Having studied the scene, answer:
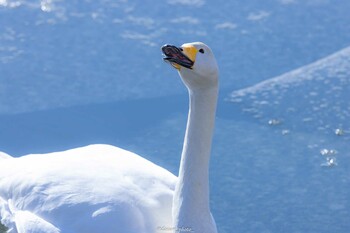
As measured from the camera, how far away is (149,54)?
5281 mm

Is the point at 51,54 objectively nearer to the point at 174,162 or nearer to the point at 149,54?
the point at 149,54

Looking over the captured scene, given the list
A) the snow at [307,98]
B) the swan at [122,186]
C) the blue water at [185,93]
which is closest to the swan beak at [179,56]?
the swan at [122,186]

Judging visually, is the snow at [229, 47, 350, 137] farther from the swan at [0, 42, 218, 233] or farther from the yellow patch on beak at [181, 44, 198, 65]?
the yellow patch on beak at [181, 44, 198, 65]

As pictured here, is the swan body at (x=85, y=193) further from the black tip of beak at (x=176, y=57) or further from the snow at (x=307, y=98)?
the snow at (x=307, y=98)

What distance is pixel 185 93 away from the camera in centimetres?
482

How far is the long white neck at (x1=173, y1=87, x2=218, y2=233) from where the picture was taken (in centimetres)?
255

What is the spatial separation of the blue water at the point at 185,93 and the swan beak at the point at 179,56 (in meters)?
1.21

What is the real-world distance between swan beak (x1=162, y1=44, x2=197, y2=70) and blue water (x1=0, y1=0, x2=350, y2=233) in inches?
47.5

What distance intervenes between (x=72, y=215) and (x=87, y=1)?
338 centimetres

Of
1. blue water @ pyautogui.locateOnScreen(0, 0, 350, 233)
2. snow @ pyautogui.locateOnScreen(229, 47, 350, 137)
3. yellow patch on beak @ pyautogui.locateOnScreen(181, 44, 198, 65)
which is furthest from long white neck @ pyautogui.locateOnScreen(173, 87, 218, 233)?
snow @ pyautogui.locateOnScreen(229, 47, 350, 137)

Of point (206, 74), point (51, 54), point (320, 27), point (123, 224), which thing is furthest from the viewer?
point (320, 27)

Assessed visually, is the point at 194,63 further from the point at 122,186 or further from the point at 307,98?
the point at 307,98

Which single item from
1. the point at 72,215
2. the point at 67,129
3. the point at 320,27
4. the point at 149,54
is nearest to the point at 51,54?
the point at 149,54

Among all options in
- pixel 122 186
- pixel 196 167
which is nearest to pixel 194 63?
pixel 196 167
